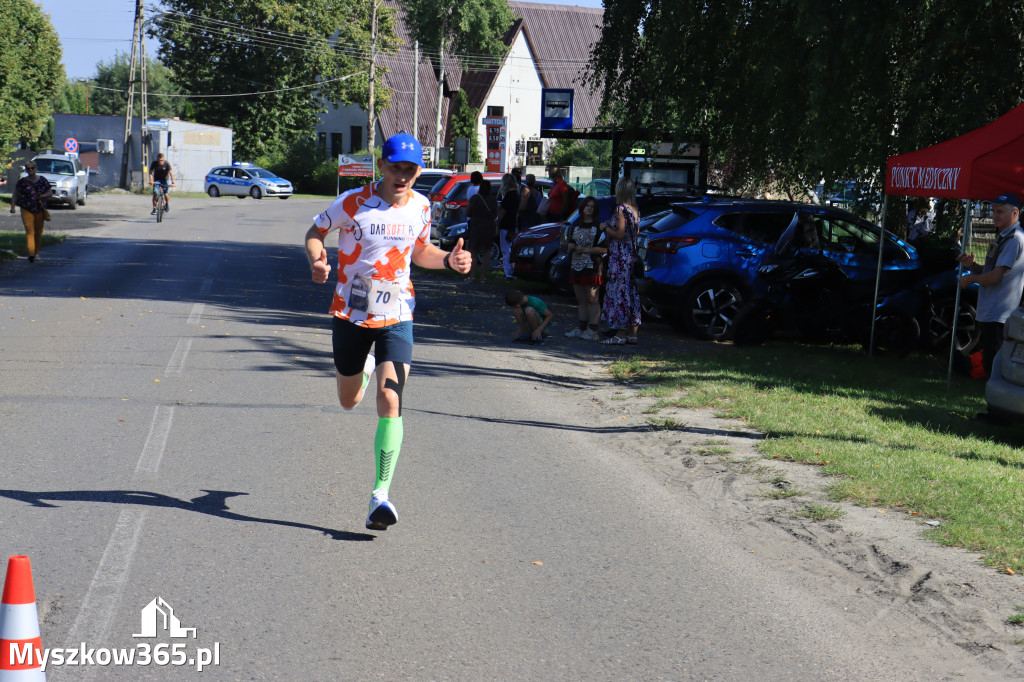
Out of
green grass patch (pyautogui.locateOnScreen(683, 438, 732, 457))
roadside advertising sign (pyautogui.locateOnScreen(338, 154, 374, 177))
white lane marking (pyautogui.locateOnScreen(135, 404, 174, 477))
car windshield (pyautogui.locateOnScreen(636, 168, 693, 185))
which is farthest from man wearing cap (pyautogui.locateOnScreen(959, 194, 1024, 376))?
roadside advertising sign (pyautogui.locateOnScreen(338, 154, 374, 177))

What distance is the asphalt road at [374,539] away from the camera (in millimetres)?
4332

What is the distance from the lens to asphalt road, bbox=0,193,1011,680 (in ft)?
14.2

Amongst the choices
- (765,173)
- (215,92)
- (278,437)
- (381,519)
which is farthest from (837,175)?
(215,92)

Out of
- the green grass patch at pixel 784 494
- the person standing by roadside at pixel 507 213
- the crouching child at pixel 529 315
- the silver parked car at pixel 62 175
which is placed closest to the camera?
the green grass patch at pixel 784 494

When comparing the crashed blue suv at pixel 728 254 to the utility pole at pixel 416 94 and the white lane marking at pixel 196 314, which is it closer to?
the white lane marking at pixel 196 314

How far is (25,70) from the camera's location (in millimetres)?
57312

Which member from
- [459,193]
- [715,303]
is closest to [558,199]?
[459,193]

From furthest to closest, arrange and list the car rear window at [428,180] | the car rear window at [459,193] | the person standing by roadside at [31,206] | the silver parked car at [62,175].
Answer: the silver parked car at [62,175]
the car rear window at [428,180]
the car rear window at [459,193]
the person standing by roadside at [31,206]

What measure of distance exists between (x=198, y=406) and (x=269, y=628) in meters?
4.67

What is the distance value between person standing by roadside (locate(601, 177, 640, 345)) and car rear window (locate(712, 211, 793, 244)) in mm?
1501

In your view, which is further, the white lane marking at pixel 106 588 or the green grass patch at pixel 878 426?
the green grass patch at pixel 878 426

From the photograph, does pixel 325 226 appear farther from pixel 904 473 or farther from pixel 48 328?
pixel 48 328

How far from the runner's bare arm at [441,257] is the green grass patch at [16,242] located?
703 inches

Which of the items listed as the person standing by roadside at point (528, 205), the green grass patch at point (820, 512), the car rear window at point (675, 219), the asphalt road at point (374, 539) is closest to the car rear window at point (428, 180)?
the person standing by roadside at point (528, 205)
